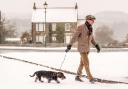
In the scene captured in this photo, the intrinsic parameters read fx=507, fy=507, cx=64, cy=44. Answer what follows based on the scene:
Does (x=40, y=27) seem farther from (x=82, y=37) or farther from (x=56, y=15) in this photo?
(x=82, y=37)

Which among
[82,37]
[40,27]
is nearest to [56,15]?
[40,27]

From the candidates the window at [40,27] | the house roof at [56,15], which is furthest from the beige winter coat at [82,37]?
the window at [40,27]

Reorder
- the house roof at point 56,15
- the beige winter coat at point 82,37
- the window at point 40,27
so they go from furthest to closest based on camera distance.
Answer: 1. the window at point 40,27
2. the house roof at point 56,15
3. the beige winter coat at point 82,37

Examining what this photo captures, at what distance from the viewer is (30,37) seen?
10438cm

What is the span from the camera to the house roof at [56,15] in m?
97.9

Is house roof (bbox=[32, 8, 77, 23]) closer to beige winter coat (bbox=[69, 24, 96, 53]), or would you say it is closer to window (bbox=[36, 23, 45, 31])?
window (bbox=[36, 23, 45, 31])

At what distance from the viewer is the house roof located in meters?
97.9

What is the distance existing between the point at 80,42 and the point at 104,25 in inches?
6043

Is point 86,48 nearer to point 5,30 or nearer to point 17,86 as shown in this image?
point 17,86

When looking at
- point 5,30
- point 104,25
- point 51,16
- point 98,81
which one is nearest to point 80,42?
point 98,81

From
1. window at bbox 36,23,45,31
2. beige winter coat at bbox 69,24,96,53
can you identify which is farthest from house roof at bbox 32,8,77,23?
beige winter coat at bbox 69,24,96,53

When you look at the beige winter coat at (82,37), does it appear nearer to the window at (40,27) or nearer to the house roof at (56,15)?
the house roof at (56,15)

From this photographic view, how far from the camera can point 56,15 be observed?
Answer: 329 feet

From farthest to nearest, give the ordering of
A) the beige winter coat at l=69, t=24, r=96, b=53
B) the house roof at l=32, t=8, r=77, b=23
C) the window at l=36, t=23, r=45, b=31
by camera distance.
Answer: the window at l=36, t=23, r=45, b=31, the house roof at l=32, t=8, r=77, b=23, the beige winter coat at l=69, t=24, r=96, b=53
